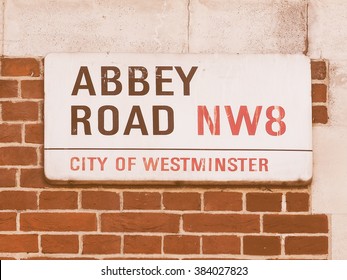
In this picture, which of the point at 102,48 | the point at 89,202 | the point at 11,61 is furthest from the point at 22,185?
the point at 102,48

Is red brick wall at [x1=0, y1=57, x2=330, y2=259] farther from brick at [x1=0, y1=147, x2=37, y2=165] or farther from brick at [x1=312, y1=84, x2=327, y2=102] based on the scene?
brick at [x1=312, y1=84, x2=327, y2=102]

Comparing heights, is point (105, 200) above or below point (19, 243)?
above

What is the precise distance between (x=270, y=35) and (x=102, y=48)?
0.65 metres

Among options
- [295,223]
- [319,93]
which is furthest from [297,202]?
[319,93]

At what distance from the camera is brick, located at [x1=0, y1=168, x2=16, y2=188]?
2119mm

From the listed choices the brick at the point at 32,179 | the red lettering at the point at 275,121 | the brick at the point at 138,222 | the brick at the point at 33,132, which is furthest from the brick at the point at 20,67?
the red lettering at the point at 275,121

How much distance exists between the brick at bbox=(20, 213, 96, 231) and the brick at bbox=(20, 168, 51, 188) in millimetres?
110

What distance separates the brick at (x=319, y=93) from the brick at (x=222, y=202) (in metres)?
0.49

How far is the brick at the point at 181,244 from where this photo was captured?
2.12 metres

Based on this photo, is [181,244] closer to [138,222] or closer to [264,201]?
[138,222]

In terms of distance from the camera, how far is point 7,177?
2.12 metres

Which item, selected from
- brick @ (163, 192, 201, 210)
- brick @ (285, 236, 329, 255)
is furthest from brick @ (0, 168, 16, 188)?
brick @ (285, 236, 329, 255)

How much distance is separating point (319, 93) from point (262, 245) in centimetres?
62
